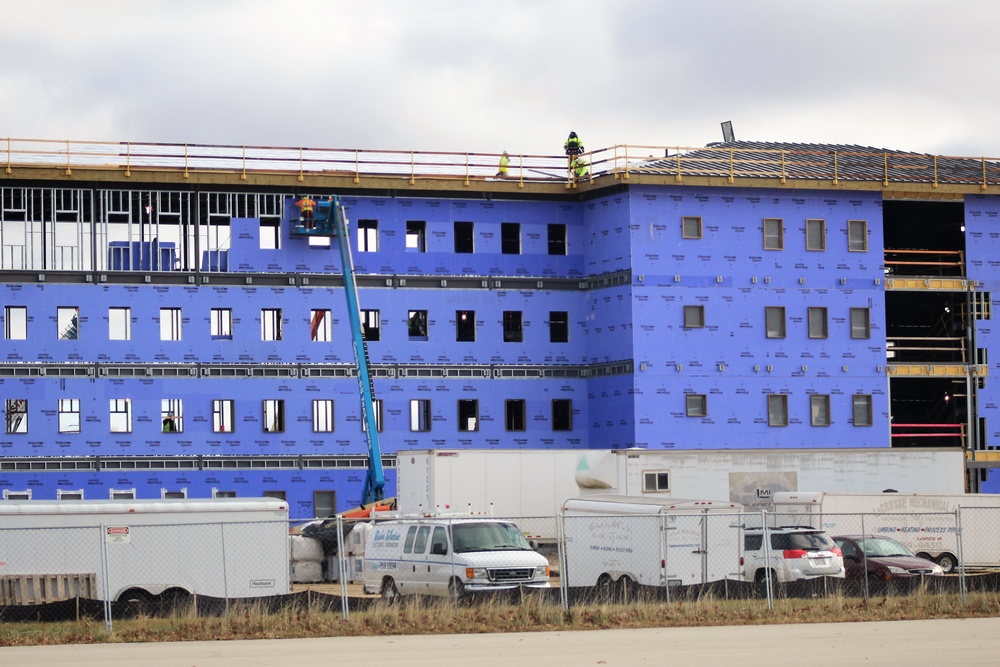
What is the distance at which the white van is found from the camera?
29.2 m

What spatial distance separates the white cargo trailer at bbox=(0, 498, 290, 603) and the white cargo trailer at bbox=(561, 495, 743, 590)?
6661mm

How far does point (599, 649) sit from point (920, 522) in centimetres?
2384

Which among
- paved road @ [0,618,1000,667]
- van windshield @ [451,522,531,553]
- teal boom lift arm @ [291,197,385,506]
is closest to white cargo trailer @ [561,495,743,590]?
van windshield @ [451,522,531,553]

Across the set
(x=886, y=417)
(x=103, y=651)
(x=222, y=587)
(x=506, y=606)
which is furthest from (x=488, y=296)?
(x=103, y=651)

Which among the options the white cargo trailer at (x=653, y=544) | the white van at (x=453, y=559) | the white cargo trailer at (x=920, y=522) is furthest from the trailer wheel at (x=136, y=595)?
the white cargo trailer at (x=920, y=522)

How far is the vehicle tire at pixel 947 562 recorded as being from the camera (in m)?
43.3

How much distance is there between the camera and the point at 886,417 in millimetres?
55719

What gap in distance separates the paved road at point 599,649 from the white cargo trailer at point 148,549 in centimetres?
760

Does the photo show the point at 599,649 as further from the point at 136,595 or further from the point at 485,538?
the point at 136,595

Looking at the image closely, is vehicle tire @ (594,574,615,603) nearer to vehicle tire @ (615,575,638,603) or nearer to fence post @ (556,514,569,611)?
vehicle tire @ (615,575,638,603)

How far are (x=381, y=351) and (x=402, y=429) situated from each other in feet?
9.69

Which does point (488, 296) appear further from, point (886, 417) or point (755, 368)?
point (886, 417)

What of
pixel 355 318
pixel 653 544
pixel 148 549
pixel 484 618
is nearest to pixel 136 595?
pixel 148 549

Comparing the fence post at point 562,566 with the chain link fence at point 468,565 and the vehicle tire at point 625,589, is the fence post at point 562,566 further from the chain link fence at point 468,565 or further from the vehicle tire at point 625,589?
the vehicle tire at point 625,589
